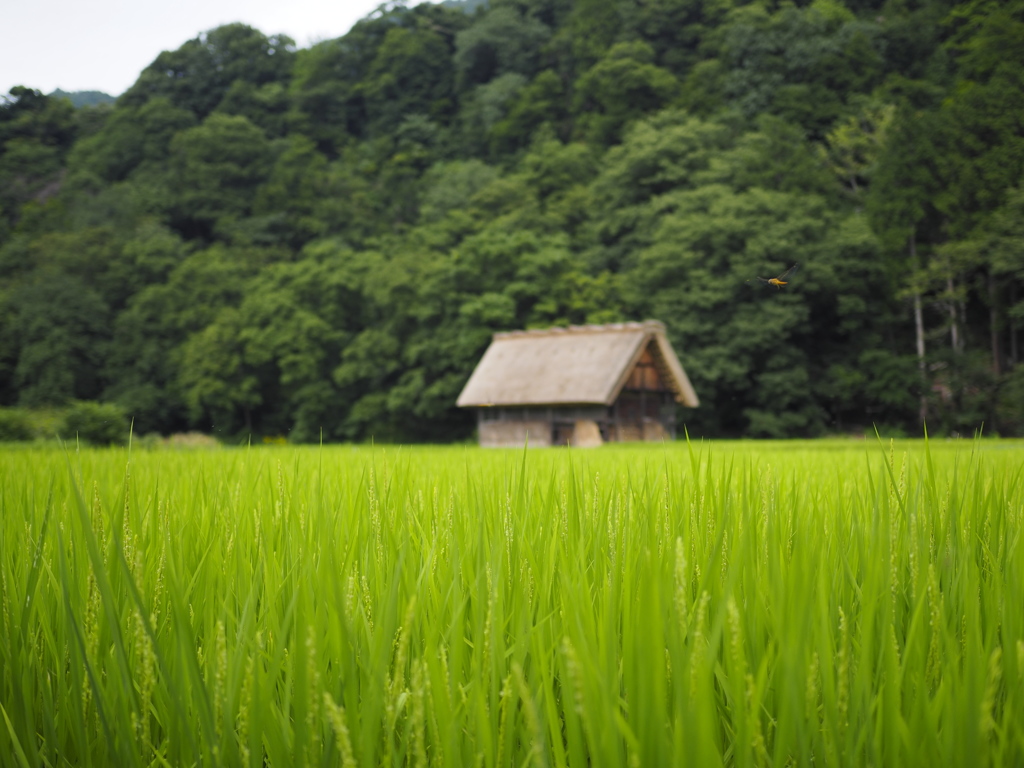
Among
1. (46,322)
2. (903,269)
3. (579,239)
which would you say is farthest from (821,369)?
(46,322)

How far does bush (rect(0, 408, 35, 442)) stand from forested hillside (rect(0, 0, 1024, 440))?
14.0 metres

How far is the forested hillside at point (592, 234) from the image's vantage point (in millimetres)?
24906

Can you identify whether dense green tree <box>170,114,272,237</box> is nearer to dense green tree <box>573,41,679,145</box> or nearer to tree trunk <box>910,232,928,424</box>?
dense green tree <box>573,41,679,145</box>

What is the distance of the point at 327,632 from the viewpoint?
3.59ft

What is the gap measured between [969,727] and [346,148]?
48.3 meters

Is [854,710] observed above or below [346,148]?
below

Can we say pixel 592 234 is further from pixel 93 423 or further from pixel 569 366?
pixel 93 423

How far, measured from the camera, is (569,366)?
21.0m

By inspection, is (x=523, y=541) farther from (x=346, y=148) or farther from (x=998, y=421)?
(x=346, y=148)

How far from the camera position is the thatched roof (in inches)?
789

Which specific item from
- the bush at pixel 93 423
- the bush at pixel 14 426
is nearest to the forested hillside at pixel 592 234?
the bush at pixel 93 423

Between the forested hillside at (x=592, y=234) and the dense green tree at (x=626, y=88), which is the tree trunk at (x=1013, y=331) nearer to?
the forested hillside at (x=592, y=234)

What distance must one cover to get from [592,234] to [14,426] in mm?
23153

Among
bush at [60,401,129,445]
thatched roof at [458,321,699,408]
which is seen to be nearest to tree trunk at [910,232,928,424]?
thatched roof at [458,321,699,408]
